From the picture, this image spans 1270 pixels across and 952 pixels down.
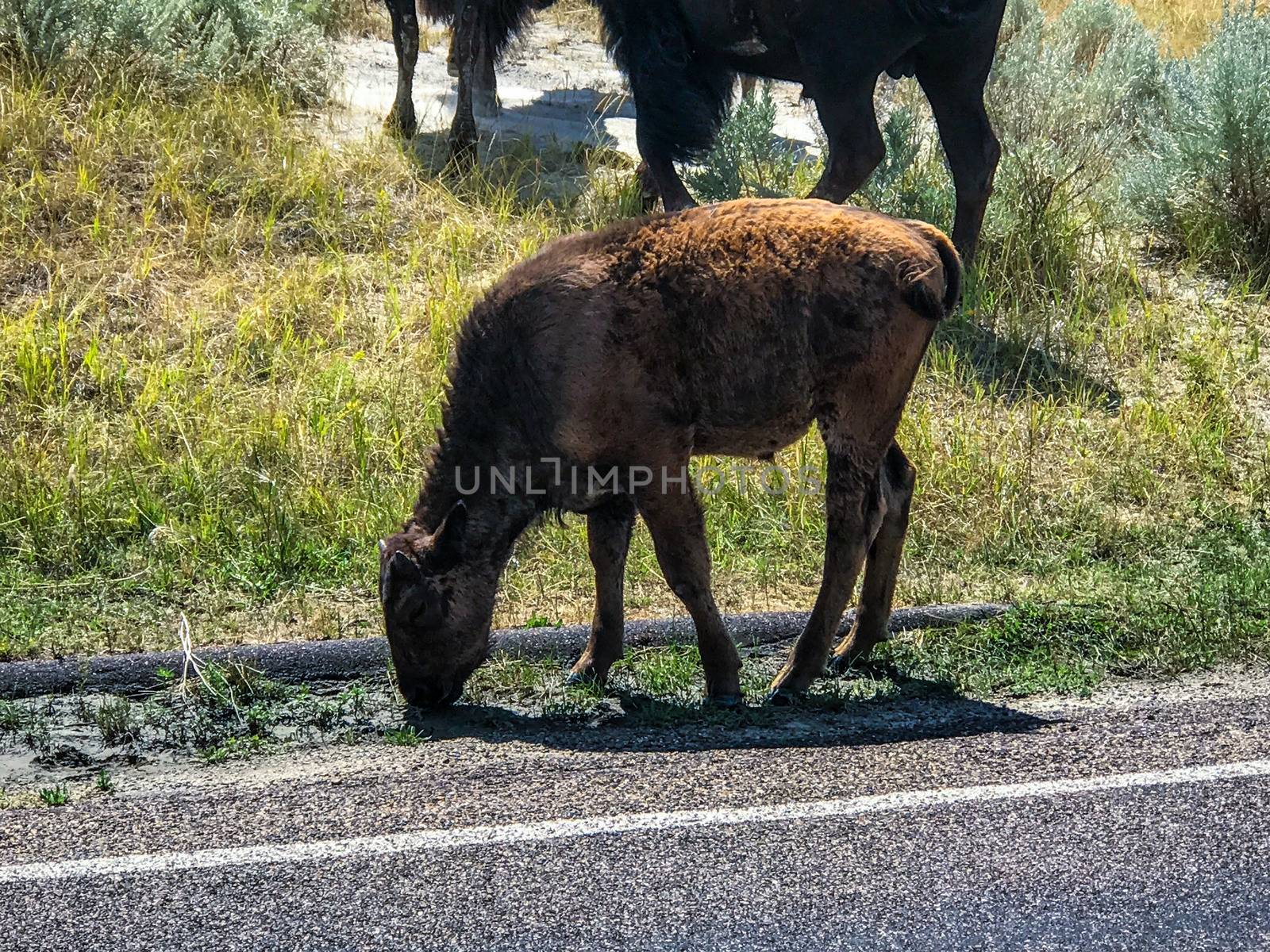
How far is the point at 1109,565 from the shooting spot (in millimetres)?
6957

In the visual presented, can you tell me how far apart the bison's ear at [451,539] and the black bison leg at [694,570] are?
629 millimetres

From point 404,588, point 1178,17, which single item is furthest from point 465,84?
point 1178,17

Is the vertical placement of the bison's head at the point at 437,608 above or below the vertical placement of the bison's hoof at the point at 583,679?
above

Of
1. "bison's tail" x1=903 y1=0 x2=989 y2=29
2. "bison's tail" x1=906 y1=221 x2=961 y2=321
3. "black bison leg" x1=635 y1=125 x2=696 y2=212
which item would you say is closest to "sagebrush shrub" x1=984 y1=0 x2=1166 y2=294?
"bison's tail" x1=903 y1=0 x2=989 y2=29

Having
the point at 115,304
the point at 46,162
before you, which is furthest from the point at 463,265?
the point at 46,162

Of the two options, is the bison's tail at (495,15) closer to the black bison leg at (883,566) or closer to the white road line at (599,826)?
the black bison leg at (883,566)

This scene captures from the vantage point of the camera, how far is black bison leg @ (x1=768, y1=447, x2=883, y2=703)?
17.9ft

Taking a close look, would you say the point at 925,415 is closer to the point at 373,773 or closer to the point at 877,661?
the point at 877,661

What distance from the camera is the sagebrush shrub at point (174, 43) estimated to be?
35.1 feet

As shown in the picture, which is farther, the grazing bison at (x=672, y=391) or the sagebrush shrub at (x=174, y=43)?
the sagebrush shrub at (x=174, y=43)

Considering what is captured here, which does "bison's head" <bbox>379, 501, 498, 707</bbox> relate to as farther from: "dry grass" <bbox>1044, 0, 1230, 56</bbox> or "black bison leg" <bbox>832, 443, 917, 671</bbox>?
"dry grass" <bbox>1044, 0, 1230, 56</bbox>

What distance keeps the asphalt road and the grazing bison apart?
25.4 inches

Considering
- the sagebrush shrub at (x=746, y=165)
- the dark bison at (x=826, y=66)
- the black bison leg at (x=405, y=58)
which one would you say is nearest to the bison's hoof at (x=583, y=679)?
the dark bison at (x=826, y=66)

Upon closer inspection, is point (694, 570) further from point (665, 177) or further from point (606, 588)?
point (665, 177)
